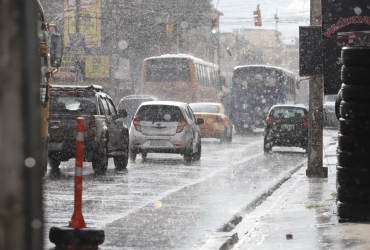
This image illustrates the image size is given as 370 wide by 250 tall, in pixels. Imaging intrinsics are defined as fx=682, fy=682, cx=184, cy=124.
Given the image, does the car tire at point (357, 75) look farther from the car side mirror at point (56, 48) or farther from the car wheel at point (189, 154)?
the car wheel at point (189, 154)

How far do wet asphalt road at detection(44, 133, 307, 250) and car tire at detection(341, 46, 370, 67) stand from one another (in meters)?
2.49

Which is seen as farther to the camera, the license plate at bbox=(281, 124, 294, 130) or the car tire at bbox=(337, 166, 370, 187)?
the license plate at bbox=(281, 124, 294, 130)

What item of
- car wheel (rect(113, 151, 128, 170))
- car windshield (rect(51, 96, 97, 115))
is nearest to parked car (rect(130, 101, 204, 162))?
car wheel (rect(113, 151, 128, 170))

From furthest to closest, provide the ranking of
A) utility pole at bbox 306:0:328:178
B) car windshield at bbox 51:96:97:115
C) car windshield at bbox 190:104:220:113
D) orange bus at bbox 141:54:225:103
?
orange bus at bbox 141:54:225:103
car windshield at bbox 190:104:220:113
car windshield at bbox 51:96:97:115
utility pole at bbox 306:0:328:178

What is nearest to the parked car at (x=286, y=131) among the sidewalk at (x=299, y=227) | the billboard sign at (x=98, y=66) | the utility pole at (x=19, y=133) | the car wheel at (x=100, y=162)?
the car wheel at (x=100, y=162)

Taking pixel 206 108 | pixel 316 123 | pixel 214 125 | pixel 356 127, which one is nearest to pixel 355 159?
pixel 356 127

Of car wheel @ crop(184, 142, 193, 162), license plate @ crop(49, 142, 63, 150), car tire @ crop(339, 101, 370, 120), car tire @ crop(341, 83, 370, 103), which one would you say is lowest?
car wheel @ crop(184, 142, 193, 162)

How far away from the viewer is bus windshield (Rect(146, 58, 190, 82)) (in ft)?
124

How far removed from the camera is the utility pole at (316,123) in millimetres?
13359

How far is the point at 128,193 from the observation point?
11250 millimetres

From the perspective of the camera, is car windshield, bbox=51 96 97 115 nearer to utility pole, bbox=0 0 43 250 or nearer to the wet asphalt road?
the wet asphalt road

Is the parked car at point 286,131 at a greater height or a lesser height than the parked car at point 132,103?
lesser

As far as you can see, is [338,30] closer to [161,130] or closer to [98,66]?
[161,130]

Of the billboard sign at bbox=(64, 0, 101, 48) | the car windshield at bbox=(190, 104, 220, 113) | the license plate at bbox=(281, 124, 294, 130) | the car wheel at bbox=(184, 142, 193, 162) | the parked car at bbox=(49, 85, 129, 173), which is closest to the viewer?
the parked car at bbox=(49, 85, 129, 173)
